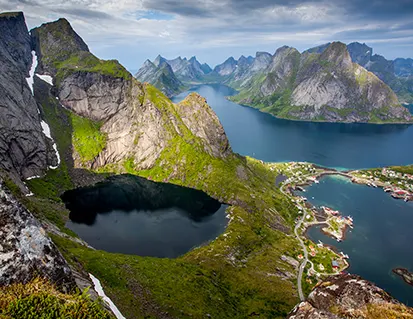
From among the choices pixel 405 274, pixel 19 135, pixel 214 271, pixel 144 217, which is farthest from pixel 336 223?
pixel 19 135

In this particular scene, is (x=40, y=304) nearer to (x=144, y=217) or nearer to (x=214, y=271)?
(x=214, y=271)

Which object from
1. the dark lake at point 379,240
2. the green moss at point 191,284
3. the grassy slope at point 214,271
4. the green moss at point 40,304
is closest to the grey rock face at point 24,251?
the green moss at point 40,304

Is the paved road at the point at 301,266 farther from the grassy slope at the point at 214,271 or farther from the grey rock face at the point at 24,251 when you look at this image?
the grey rock face at the point at 24,251

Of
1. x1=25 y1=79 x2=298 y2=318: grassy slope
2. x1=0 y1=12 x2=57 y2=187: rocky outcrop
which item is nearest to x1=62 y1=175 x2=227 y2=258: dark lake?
x1=25 y1=79 x2=298 y2=318: grassy slope

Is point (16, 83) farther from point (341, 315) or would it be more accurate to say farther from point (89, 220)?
point (341, 315)

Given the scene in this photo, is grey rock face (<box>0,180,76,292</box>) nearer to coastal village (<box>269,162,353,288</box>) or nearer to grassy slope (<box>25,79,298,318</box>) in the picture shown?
grassy slope (<box>25,79,298,318</box>)

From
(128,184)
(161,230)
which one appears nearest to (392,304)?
(161,230)
